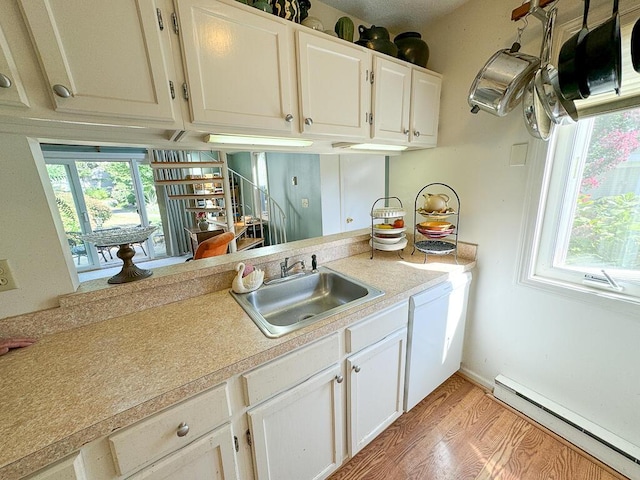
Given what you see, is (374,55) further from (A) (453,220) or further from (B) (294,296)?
(B) (294,296)

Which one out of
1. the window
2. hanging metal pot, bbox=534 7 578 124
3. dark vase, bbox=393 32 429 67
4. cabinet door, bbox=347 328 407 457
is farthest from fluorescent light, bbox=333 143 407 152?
cabinet door, bbox=347 328 407 457

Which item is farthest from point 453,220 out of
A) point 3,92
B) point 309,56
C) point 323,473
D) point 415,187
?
point 3,92

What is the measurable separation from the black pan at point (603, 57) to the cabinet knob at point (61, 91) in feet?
5.30

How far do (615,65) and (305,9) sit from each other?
1.24 meters

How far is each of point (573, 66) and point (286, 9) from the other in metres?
1.11

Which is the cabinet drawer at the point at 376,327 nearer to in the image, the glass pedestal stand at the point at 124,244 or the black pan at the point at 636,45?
the glass pedestal stand at the point at 124,244

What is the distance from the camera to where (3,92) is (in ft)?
2.12

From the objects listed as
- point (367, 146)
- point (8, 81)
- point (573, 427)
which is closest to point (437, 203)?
point (367, 146)

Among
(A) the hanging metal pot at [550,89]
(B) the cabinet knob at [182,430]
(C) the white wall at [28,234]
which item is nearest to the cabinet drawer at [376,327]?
Answer: (B) the cabinet knob at [182,430]

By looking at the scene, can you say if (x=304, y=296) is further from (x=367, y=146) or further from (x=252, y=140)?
(x=367, y=146)

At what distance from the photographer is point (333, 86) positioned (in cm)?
119

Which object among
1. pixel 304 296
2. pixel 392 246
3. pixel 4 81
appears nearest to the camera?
pixel 4 81

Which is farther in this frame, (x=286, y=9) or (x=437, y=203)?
(x=437, y=203)

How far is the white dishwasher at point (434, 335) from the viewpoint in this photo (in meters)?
1.34
